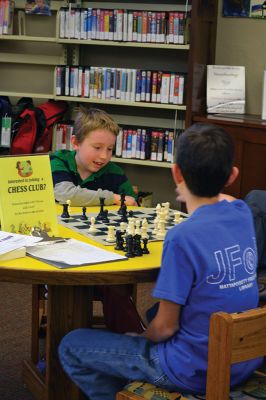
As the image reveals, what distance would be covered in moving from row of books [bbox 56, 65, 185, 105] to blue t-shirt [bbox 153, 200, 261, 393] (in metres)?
3.38

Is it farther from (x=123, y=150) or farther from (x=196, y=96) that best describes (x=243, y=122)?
(x=123, y=150)

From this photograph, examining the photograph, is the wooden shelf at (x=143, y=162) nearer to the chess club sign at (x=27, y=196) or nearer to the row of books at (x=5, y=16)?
the row of books at (x=5, y=16)

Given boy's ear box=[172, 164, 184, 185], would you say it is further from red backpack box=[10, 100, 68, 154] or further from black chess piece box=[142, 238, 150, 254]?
red backpack box=[10, 100, 68, 154]

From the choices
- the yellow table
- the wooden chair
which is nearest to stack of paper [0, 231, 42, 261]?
the yellow table

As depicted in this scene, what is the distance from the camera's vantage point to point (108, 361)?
1.97 metres

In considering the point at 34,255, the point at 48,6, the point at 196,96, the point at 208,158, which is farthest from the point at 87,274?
the point at 48,6

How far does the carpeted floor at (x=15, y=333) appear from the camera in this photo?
119 inches

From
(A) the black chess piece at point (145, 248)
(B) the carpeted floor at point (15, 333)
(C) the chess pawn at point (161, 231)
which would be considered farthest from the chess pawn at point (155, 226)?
(B) the carpeted floor at point (15, 333)

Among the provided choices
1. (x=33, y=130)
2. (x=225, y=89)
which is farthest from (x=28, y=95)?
(x=225, y=89)

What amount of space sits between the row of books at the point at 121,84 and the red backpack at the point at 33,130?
212 mm

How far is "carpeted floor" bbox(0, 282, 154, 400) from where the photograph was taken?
9.96ft

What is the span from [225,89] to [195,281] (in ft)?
11.7

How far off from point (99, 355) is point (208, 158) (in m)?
0.62

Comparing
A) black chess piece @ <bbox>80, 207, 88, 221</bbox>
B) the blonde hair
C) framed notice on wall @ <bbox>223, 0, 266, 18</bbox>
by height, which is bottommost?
black chess piece @ <bbox>80, 207, 88, 221</bbox>
